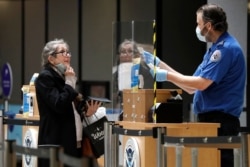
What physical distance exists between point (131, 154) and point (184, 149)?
511 millimetres

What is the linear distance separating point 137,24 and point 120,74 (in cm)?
56

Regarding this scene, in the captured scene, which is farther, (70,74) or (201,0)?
(201,0)

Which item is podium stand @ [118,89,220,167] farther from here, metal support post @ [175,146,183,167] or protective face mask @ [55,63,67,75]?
protective face mask @ [55,63,67,75]

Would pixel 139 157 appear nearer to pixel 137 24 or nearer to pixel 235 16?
pixel 137 24

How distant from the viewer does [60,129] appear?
712 centimetres

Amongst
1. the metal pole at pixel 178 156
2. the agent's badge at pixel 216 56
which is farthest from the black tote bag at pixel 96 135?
the agent's badge at pixel 216 56

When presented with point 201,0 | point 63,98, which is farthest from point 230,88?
point 201,0

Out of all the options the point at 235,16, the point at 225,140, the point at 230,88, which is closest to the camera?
the point at 225,140

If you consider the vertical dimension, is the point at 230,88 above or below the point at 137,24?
below

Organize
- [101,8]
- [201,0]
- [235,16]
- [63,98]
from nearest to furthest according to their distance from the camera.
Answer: [63,98]
[235,16]
[201,0]
[101,8]

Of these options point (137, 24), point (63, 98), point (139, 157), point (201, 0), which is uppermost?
point (201, 0)

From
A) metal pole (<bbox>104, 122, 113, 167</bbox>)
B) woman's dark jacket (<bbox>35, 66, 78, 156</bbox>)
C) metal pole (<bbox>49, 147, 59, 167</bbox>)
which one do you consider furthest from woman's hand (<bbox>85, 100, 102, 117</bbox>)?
metal pole (<bbox>49, 147, 59, 167</bbox>)

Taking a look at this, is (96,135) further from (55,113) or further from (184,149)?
(184,149)

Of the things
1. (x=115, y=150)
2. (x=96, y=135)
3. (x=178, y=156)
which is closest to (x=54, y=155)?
(x=178, y=156)
